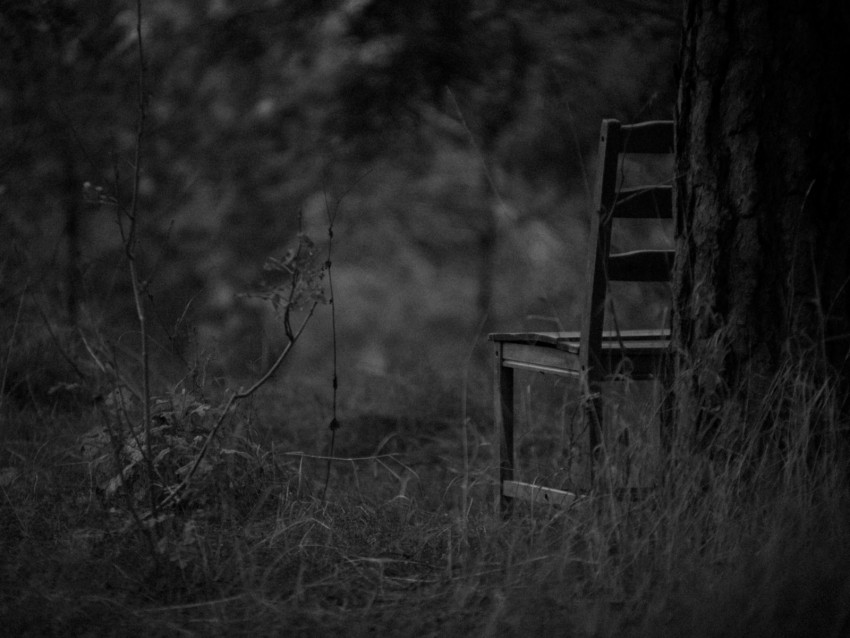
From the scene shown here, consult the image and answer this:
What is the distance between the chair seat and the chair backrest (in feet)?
0.19

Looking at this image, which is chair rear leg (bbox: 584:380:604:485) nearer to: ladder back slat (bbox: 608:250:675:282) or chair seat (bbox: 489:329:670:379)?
chair seat (bbox: 489:329:670:379)

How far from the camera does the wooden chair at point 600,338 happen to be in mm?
1999

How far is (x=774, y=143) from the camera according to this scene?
1.82 metres

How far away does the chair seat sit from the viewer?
6.90 feet

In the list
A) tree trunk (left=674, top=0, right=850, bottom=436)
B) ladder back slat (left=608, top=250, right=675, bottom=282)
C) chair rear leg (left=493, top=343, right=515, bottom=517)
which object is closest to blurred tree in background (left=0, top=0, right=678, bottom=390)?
chair rear leg (left=493, top=343, right=515, bottom=517)

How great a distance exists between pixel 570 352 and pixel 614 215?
12.4 inches

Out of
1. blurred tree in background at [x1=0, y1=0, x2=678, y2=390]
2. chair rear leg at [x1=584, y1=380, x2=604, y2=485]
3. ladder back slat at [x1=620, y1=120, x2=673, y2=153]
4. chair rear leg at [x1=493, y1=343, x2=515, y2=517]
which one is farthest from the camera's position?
blurred tree in background at [x1=0, y1=0, x2=678, y2=390]

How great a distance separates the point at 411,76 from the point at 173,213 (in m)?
1.70

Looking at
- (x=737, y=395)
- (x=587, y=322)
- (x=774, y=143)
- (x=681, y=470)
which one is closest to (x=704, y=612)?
(x=681, y=470)

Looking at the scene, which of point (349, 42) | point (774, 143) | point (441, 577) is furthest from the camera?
point (349, 42)

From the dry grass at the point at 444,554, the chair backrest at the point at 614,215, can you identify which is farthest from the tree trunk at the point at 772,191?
the chair backrest at the point at 614,215

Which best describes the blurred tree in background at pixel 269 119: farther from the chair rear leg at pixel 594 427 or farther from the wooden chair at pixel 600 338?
the chair rear leg at pixel 594 427

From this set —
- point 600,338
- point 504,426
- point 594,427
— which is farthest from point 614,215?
point 504,426

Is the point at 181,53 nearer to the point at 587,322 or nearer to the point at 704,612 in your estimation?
the point at 587,322
